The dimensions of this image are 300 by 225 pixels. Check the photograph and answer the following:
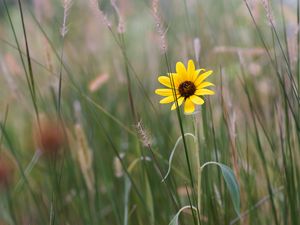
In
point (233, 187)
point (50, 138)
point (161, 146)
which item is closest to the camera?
point (233, 187)

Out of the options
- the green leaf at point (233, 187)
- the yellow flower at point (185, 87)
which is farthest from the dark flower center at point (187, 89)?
the green leaf at point (233, 187)

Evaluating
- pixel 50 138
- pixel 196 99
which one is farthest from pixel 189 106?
pixel 50 138

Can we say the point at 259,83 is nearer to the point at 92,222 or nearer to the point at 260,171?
the point at 260,171

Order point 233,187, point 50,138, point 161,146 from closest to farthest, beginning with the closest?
point 233,187, point 50,138, point 161,146

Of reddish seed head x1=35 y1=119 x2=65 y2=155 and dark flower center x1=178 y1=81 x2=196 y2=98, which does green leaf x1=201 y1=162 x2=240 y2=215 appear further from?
reddish seed head x1=35 y1=119 x2=65 y2=155

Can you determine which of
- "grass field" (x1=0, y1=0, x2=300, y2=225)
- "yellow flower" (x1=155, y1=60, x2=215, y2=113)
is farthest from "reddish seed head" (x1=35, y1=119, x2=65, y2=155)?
"yellow flower" (x1=155, y1=60, x2=215, y2=113)

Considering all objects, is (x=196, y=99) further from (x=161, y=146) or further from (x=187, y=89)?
(x=161, y=146)

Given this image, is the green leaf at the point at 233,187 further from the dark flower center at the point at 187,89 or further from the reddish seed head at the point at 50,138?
the reddish seed head at the point at 50,138

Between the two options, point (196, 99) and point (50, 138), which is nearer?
point (196, 99)

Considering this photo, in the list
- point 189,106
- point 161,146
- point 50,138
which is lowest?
point 161,146

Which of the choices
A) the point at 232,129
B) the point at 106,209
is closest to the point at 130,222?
the point at 106,209
